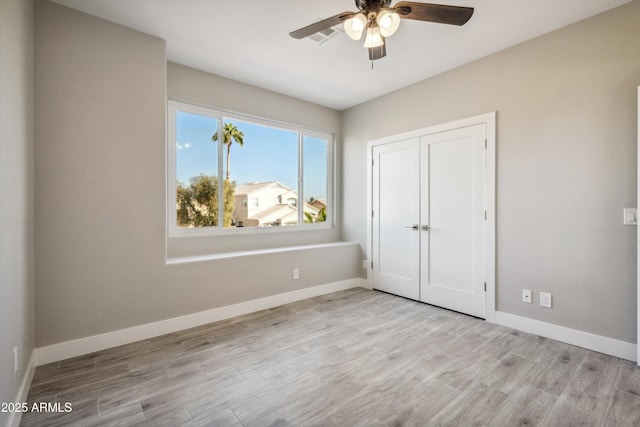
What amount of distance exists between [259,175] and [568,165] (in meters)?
3.33

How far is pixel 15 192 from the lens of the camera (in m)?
1.74

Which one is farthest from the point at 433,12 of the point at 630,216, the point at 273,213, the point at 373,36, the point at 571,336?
the point at 273,213

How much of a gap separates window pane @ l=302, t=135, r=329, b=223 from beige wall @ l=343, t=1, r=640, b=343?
Result: 2129 mm

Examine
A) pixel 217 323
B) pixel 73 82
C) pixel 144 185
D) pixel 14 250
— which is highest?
pixel 73 82

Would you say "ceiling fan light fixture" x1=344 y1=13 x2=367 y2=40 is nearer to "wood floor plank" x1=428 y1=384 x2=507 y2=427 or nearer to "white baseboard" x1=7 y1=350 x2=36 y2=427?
"wood floor plank" x1=428 y1=384 x2=507 y2=427

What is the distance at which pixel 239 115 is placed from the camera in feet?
12.4

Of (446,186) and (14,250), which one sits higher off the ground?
(446,186)

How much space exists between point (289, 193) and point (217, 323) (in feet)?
6.61

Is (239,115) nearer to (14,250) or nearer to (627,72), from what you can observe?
(14,250)

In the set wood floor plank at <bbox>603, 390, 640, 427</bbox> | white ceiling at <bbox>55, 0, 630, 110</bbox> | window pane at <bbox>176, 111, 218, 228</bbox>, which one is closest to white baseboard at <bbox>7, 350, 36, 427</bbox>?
window pane at <bbox>176, 111, 218, 228</bbox>

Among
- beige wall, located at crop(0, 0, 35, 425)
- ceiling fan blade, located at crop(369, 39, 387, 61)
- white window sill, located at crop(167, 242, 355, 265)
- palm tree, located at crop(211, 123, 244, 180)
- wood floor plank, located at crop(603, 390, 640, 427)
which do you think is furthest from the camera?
palm tree, located at crop(211, 123, 244, 180)

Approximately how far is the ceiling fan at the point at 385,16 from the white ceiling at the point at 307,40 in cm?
50

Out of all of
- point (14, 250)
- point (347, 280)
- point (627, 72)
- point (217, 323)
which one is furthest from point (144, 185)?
point (627, 72)

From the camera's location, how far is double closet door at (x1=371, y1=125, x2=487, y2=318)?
128 inches
